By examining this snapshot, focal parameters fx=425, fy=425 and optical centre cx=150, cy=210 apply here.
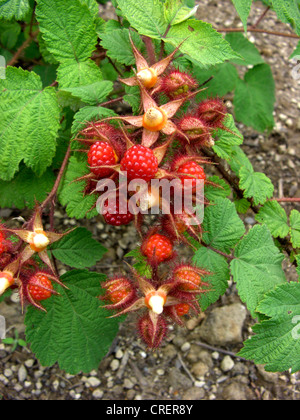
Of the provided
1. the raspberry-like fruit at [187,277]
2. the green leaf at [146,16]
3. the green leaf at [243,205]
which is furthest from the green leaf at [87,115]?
the green leaf at [243,205]

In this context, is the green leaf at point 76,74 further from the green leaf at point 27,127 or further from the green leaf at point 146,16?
the green leaf at point 146,16

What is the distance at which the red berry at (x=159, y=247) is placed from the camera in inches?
39.2

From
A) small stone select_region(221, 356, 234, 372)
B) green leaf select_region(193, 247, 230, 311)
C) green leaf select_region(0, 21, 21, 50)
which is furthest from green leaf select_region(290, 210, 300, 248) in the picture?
green leaf select_region(0, 21, 21, 50)

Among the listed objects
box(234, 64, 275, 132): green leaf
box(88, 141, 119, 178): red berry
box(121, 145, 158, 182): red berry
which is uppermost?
box(234, 64, 275, 132): green leaf

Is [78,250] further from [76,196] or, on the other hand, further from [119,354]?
[119,354]

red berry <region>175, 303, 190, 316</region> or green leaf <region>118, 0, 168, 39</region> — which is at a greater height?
green leaf <region>118, 0, 168, 39</region>

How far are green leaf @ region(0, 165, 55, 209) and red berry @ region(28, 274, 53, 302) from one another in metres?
0.47

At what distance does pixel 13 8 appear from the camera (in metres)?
1.23

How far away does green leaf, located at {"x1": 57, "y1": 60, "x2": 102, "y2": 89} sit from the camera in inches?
48.2

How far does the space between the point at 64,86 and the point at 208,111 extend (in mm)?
425

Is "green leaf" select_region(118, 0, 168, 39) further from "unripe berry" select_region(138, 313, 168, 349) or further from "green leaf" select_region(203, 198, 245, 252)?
"unripe berry" select_region(138, 313, 168, 349)

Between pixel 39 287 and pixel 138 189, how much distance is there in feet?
1.08

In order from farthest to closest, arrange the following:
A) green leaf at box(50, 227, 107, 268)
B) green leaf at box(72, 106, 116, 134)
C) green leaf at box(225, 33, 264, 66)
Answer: green leaf at box(225, 33, 264, 66) < green leaf at box(50, 227, 107, 268) < green leaf at box(72, 106, 116, 134)

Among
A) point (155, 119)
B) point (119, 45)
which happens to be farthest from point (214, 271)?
point (119, 45)
